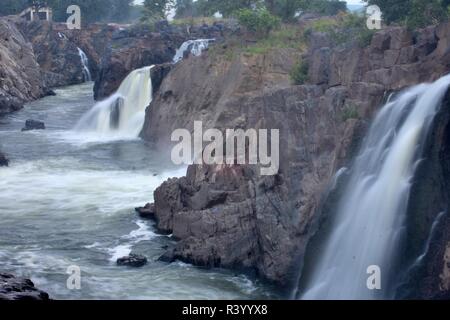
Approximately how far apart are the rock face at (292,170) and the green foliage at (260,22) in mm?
12462

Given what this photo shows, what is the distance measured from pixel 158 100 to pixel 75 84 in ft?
98.0

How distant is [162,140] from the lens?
153ft

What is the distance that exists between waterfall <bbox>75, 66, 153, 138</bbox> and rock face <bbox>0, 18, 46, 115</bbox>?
10.1 m

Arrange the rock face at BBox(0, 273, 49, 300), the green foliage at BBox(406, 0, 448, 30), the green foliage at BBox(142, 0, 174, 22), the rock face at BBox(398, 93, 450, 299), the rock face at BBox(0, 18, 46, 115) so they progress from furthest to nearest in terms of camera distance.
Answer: the green foliage at BBox(142, 0, 174, 22), the rock face at BBox(0, 18, 46, 115), the green foliage at BBox(406, 0, 448, 30), the rock face at BBox(398, 93, 450, 299), the rock face at BBox(0, 273, 49, 300)

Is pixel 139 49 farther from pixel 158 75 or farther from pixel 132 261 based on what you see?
pixel 132 261

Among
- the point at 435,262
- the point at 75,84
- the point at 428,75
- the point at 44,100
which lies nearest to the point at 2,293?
the point at 435,262

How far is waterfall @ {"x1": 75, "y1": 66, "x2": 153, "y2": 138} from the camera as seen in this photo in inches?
2069

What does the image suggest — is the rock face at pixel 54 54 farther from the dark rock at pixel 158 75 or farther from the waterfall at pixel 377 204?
the waterfall at pixel 377 204

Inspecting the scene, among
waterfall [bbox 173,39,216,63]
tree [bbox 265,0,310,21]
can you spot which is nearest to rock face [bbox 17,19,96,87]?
waterfall [bbox 173,39,216,63]

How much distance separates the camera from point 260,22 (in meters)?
45.0

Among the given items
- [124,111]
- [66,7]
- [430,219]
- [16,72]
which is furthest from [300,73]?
[66,7]

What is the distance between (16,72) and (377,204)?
49.6m

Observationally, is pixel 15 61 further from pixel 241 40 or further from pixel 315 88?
pixel 315 88

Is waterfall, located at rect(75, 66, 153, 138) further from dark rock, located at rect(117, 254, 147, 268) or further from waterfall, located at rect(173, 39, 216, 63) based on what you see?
dark rock, located at rect(117, 254, 147, 268)
